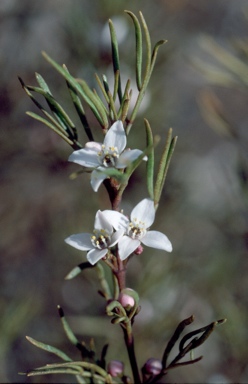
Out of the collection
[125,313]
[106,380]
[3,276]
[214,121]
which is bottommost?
[3,276]

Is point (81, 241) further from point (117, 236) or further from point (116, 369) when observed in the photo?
point (116, 369)

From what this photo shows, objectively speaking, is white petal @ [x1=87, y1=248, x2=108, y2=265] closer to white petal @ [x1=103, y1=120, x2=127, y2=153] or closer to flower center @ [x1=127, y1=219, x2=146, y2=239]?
flower center @ [x1=127, y1=219, x2=146, y2=239]

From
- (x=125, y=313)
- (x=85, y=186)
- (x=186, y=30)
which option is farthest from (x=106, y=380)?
(x=186, y=30)

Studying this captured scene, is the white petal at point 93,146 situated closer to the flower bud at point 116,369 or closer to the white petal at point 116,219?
the white petal at point 116,219

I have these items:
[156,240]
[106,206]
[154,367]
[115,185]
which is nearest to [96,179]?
[115,185]

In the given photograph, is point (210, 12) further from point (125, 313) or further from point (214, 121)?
point (125, 313)
